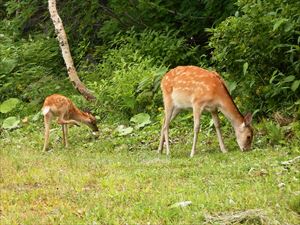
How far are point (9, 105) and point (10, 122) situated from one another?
160 cm

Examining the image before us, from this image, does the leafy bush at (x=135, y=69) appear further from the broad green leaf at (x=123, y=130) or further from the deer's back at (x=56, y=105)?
the deer's back at (x=56, y=105)

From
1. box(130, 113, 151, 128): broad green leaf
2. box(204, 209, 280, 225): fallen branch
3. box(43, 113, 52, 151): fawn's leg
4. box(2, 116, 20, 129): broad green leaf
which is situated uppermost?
box(204, 209, 280, 225): fallen branch

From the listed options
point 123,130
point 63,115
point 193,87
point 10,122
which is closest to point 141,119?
point 123,130

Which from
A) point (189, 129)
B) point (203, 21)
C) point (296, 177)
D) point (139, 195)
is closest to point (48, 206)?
point (139, 195)

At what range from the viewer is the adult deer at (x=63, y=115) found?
14.2 metres

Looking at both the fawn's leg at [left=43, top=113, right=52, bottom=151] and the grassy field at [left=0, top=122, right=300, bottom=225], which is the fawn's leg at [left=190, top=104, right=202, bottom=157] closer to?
the grassy field at [left=0, top=122, right=300, bottom=225]

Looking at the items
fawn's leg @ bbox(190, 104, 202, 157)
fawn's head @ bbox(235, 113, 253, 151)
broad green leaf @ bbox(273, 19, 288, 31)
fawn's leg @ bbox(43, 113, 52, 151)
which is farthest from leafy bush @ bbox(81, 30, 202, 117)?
broad green leaf @ bbox(273, 19, 288, 31)

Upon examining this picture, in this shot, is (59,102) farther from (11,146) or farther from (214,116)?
(214,116)

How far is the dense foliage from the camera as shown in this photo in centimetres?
1295

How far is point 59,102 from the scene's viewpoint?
14.4 metres

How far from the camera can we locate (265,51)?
1305cm

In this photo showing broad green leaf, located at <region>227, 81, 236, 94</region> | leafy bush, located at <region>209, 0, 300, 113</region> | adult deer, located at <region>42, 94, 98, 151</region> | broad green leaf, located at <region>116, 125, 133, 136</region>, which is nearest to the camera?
leafy bush, located at <region>209, 0, 300, 113</region>

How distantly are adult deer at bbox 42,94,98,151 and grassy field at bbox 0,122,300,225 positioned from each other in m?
1.25

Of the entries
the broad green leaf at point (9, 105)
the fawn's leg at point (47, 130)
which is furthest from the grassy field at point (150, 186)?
the broad green leaf at point (9, 105)
